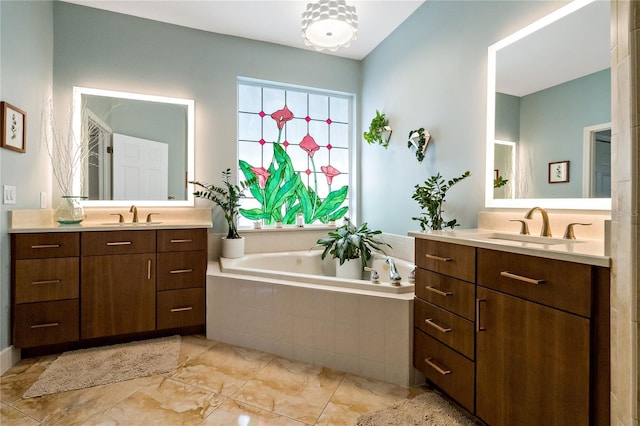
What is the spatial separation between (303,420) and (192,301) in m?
1.37

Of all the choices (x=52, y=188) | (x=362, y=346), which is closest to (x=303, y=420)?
(x=362, y=346)

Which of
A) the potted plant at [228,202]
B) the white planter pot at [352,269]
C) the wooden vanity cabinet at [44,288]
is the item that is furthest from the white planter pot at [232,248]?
the wooden vanity cabinet at [44,288]

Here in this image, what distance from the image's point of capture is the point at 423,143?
2523 mm

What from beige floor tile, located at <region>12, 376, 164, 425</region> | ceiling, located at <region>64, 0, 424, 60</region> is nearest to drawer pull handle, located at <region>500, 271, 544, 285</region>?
beige floor tile, located at <region>12, 376, 164, 425</region>


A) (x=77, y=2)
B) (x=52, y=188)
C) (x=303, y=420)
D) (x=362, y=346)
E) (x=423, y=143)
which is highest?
(x=77, y=2)

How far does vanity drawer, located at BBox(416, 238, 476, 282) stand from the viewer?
→ 1438 millimetres

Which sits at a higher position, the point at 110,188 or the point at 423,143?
the point at 423,143

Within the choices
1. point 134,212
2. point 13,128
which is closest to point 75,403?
point 134,212

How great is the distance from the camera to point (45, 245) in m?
2.12

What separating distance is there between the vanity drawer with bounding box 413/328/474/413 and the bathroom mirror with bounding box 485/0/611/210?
931mm

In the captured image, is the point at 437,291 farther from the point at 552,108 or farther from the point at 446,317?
the point at 552,108

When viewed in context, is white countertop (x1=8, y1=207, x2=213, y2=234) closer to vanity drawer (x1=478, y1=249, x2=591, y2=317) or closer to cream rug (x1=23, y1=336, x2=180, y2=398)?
cream rug (x1=23, y1=336, x2=180, y2=398)

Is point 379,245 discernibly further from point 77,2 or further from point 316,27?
point 77,2

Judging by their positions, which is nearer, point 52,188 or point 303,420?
point 303,420
